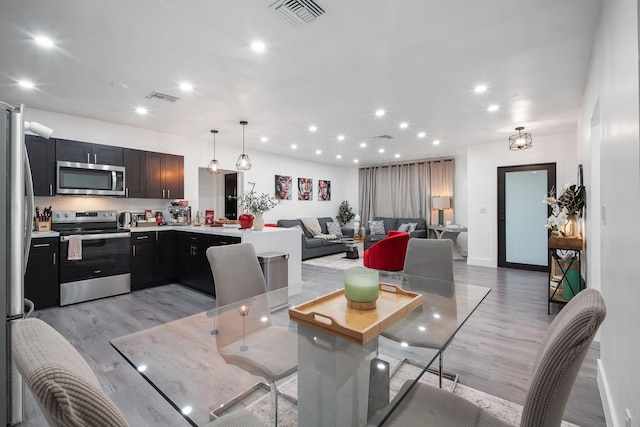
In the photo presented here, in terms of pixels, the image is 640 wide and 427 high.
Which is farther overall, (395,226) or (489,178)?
(395,226)

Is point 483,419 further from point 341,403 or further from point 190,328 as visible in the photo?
point 190,328

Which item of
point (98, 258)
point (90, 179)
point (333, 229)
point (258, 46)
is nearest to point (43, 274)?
point (98, 258)

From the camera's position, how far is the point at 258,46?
2.64 meters

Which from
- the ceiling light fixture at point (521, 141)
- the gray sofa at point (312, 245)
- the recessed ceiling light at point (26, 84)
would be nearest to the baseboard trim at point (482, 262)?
the ceiling light fixture at point (521, 141)

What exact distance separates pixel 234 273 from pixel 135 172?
369 cm

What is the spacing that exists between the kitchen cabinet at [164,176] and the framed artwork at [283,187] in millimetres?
2663

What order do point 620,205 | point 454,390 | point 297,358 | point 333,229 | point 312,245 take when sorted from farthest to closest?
point 333,229, point 312,245, point 454,390, point 620,205, point 297,358

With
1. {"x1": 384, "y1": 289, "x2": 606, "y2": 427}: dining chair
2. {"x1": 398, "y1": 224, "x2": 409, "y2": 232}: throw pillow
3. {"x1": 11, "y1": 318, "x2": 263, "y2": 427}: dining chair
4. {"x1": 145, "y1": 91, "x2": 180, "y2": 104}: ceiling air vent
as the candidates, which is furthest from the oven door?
{"x1": 398, "y1": 224, "x2": 409, "y2": 232}: throw pillow

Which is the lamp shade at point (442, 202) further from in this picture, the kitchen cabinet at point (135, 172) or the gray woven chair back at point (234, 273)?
the gray woven chair back at point (234, 273)

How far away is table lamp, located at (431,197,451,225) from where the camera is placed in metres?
7.99

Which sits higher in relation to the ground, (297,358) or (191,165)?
(191,165)

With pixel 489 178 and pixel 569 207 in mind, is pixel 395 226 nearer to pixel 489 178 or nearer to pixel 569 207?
pixel 489 178

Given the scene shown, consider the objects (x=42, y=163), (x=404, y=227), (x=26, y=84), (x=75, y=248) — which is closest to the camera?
(x=26, y=84)

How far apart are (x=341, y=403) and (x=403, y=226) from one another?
24.6 ft
